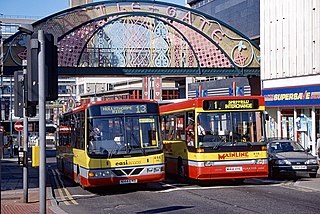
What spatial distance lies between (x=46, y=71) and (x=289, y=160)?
15.1 metres

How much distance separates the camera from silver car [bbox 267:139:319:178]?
23.0 m

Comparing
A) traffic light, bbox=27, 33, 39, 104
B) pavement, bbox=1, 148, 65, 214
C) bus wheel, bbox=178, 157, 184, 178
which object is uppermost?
traffic light, bbox=27, 33, 39, 104

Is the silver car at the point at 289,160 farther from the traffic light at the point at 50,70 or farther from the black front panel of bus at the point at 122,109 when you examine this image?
the traffic light at the point at 50,70

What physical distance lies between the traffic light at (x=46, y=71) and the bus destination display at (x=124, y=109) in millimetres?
8631

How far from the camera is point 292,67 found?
35438 millimetres

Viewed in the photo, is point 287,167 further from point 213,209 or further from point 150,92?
point 150,92

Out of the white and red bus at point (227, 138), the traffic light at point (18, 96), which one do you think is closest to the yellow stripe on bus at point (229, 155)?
the white and red bus at point (227, 138)

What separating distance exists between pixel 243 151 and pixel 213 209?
5.39 meters

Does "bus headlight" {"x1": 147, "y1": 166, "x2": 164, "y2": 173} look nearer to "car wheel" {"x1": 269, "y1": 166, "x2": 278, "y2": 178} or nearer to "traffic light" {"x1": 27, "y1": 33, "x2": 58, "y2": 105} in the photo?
"car wheel" {"x1": 269, "y1": 166, "x2": 278, "y2": 178}

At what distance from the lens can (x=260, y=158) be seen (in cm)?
1991

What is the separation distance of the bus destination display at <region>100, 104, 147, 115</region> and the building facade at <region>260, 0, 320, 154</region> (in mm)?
15473

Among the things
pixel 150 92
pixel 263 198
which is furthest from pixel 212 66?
pixel 263 198

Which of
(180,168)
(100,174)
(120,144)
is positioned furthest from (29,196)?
(180,168)

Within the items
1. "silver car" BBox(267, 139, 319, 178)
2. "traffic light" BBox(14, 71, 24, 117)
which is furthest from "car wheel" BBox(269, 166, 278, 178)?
"traffic light" BBox(14, 71, 24, 117)
